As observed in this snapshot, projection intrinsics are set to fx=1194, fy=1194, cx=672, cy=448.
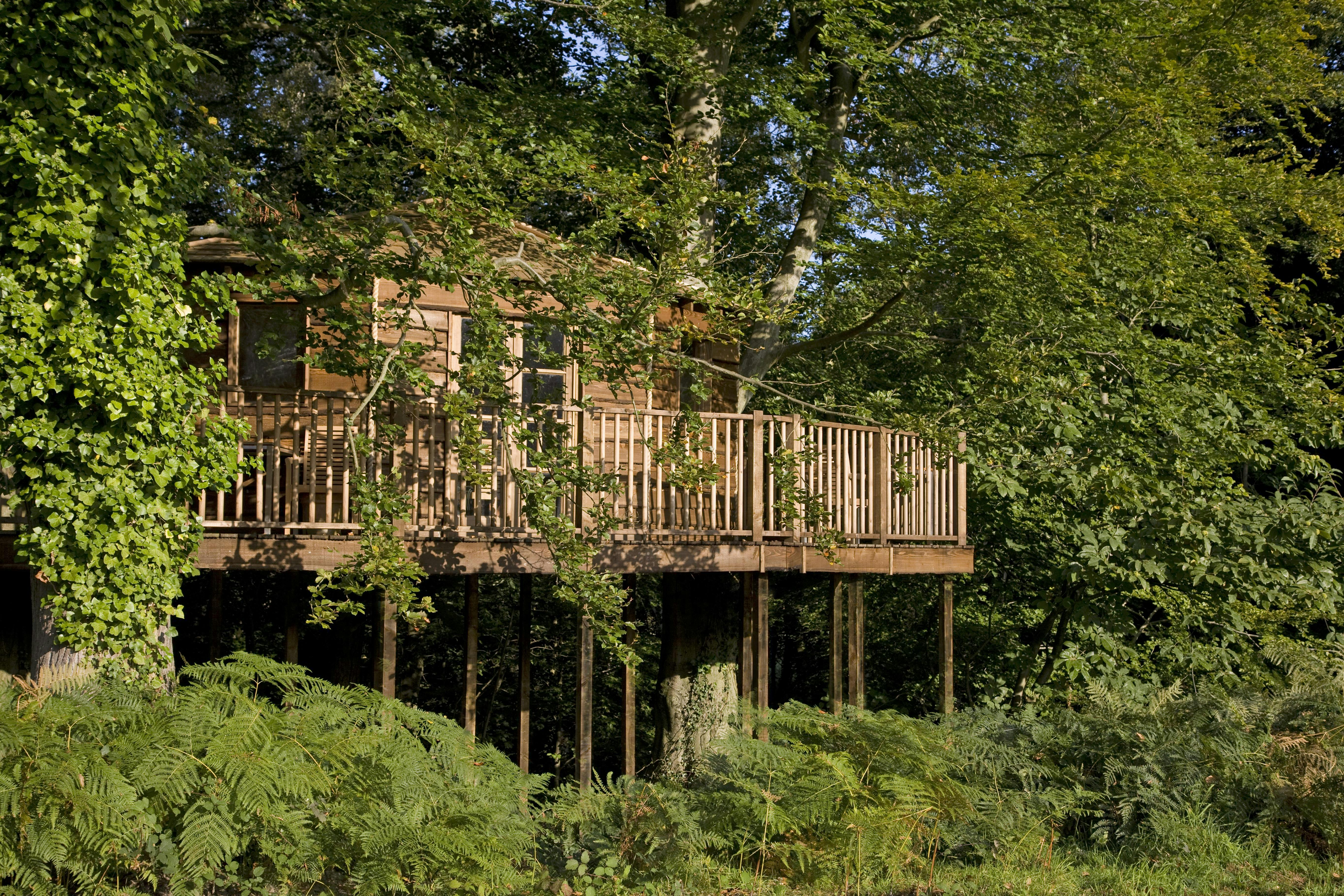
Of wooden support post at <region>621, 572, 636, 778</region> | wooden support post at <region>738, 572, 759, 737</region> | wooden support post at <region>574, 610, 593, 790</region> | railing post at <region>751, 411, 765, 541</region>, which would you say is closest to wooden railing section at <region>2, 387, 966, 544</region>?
railing post at <region>751, 411, 765, 541</region>

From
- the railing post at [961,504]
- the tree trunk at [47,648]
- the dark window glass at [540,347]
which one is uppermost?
the dark window glass at [540,347]

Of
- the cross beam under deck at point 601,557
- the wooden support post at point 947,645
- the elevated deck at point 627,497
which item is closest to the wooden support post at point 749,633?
the cross beam under deck at point 601,557

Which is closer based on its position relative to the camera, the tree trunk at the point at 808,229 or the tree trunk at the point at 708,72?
the tree trunk at the point at 708,72

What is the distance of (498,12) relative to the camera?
14992 millimetres

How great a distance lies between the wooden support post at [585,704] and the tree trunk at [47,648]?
3653 millimetres

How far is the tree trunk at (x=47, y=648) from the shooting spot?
7.33 m

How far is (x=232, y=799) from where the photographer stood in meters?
5.43

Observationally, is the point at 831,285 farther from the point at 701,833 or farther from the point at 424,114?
the point at 701,833

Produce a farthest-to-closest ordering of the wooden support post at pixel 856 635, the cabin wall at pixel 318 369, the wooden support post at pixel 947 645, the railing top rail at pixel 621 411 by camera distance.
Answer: the wooden support post at pixel 947 645 < the wooden support post at pixel 856 635 < the cabin wall at pixel 318 369 < the railing top rail at pixel 621 411

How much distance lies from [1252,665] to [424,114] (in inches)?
404

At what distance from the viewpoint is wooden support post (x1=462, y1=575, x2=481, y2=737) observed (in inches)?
442

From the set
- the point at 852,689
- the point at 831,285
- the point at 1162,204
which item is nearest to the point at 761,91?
the point at 831,285

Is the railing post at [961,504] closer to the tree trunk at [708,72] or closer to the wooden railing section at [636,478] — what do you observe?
the wooden railing section at [636,478]

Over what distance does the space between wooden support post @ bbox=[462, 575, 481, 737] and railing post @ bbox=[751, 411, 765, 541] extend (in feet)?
8.75
